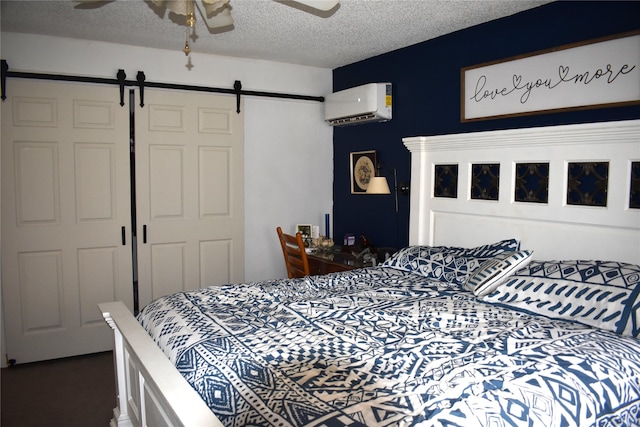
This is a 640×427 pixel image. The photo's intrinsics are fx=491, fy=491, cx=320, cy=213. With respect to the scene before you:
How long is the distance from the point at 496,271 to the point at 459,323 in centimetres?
51

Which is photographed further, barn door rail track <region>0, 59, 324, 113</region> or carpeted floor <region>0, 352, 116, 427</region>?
barn door rail track <region>0, 59, 324, 113</region>

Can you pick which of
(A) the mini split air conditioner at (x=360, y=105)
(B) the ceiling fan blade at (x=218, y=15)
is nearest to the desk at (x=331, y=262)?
(A) the mini split air conditioner at (x=360, y=105)

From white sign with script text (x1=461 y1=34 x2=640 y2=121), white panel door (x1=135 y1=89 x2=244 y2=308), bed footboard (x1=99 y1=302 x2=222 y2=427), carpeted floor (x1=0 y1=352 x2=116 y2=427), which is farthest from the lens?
white panel door (x1=135 y1=89 x2=244 y2=308)

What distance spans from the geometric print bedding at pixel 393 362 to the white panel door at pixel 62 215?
1.69 meters

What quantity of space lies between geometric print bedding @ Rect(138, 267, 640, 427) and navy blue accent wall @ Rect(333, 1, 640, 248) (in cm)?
141

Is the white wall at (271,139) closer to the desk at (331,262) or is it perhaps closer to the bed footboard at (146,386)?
the desk at (331,262)

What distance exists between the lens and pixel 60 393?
3148 mm

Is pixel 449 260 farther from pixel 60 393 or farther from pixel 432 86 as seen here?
pixel 60 393

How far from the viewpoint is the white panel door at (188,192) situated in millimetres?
3955

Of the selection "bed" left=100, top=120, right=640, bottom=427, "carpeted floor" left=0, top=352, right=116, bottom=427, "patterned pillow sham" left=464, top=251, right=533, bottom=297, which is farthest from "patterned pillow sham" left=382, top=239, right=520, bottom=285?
"carpeted floor" left=0, top=352, right=116, bottom=427

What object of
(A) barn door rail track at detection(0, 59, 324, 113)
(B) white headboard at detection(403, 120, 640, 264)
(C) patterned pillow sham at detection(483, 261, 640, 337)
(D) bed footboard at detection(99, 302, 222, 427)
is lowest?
(D) bed footboard at detection(99, 302, 222, 427)

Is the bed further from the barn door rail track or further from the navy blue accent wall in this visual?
the barn door rail track

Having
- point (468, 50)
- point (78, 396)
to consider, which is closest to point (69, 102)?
point (78, 396)

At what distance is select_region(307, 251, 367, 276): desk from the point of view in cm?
367
